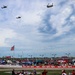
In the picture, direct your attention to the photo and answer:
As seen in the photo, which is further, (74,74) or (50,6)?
(50,6)

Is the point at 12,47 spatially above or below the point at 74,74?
above

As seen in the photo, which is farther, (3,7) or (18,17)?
(18,17)

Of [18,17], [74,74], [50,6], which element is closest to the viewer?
[74,74]

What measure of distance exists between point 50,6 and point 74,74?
13.3m

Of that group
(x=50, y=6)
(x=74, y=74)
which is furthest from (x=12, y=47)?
(x=74, y=74)

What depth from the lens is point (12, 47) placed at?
5975 cm

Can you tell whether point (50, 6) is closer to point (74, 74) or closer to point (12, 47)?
point (74, 74)

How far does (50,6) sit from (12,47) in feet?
72.7

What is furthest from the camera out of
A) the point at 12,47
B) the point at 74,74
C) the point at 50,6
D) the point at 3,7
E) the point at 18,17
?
the point at 12,47

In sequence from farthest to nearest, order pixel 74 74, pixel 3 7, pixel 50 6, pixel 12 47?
pixel 12 47 → pixel 3 7 → pixel 50 6 → pixel 74 74

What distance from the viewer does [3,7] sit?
43312 millimetres

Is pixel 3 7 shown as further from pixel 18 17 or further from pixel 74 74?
pixel 74 74

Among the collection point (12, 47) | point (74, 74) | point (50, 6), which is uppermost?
point (50, 6)

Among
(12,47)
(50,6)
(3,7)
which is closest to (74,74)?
(50,6)
